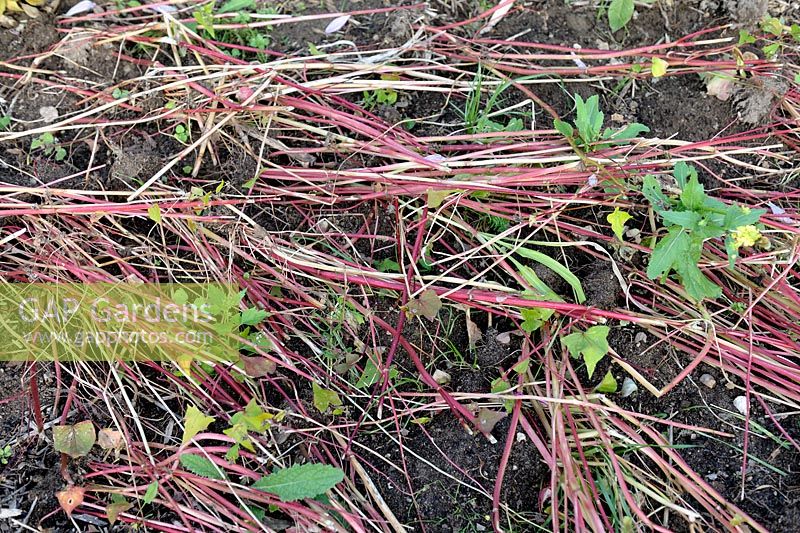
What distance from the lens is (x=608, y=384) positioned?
6.02 feet

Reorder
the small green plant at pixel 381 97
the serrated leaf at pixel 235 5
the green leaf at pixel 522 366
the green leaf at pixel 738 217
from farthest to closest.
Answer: the serrated leaf at pixel 235 5 < the small green plant at pixel 381 97 < the green leaf at pixel 522 366 < the green leaf at pixel 738 217

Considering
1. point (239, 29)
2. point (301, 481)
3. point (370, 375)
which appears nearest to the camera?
point (301, 481)

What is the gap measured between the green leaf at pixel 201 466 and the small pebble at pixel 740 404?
146 cm

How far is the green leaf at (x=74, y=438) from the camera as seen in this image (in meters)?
1.73

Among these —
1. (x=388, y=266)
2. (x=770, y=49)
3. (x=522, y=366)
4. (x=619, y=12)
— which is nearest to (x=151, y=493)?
(x=388, y=266)

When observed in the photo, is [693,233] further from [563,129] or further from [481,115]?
[481,115]

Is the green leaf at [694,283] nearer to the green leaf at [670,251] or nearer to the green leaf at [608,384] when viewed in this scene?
the green leaf at [670,251]

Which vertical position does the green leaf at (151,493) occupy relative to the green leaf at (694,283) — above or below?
below

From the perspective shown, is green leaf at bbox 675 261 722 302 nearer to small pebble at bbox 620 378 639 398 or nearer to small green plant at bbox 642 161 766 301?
small green plant at bbox 642 161 766 301

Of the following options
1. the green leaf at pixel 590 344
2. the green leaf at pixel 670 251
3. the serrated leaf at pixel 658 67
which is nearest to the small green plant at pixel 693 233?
the green leaf at pixel 670 251

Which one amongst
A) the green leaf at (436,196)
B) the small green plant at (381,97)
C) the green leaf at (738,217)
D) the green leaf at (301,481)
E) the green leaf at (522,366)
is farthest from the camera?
the small green plant at (381,97)

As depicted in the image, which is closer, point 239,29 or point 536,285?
point 536,285

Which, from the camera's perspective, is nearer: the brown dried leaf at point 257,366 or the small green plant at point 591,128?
the brown dried leaf at point 257,366

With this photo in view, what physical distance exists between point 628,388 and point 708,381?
25 cm
